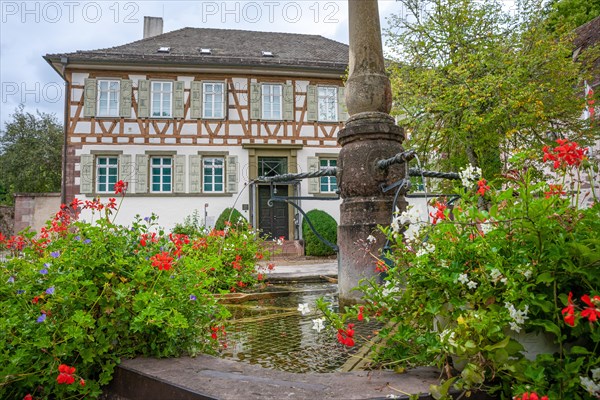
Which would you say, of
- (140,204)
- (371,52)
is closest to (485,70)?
(371,52)

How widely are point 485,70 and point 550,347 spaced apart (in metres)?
9.79

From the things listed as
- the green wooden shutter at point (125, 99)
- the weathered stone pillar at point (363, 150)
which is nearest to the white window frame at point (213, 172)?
the green wooden shutter at point (125, 99)

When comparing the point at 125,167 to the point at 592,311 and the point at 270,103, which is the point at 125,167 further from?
the point at 592,311

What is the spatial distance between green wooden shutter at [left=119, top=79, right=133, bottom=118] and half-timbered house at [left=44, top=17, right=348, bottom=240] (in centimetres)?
3

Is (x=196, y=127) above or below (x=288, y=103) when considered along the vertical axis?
below

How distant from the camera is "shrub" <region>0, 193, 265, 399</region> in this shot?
5.53 feet

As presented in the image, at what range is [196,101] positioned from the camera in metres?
16.1

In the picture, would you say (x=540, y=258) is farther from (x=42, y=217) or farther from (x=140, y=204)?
(x=42, y=217)

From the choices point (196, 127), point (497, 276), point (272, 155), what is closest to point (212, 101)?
point (196, 127)

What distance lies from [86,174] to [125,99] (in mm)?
2896

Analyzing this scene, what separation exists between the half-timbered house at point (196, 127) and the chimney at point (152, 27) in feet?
10.1

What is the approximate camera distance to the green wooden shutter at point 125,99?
15.8 meters

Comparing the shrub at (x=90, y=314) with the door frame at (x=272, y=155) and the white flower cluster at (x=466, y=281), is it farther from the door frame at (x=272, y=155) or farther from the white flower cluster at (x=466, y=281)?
the door frame at (x=272, y=155)

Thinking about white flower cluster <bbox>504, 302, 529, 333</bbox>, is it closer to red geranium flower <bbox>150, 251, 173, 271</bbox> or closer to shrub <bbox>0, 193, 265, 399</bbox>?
shrub <bbox>0, 193, 265, 399</bbox>
